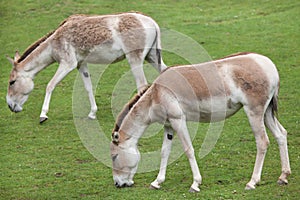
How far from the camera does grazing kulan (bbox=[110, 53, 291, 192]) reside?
8773mm

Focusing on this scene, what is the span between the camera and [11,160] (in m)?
10.8

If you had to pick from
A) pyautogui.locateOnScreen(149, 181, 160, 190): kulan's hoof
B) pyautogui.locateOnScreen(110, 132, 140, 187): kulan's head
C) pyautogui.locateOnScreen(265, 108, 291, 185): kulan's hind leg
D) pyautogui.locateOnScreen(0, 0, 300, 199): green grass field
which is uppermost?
pyautogui.locateOnScreen(265, 108, 291, 185): kulan's hind leg

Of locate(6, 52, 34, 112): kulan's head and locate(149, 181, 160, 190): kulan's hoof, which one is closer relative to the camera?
locate(149, 181, 160, 190): kulan's hoof

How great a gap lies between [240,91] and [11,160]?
13.9 feet

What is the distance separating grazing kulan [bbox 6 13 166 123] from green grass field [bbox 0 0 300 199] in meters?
0.74

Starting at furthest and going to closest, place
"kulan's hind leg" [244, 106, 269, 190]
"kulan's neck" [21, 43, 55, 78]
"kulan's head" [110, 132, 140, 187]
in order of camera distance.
Result: 1. "kulan's neck" [21, 43, 55, 78]
2. "kulan's head" [110, 132, 140, 187]
3. "kulan's hind leg" [244, 106, 269, 190]

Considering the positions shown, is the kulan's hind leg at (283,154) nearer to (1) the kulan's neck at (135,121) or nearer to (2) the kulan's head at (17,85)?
(1) the kulan's neck at (135,121)

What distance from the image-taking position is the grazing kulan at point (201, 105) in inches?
345

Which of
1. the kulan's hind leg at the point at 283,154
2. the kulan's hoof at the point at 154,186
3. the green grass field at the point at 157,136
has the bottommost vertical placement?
the green grass field at the point at 157,136

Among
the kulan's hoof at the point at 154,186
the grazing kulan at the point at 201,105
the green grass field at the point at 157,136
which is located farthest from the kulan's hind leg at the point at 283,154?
the kulan's hoof at the point at 154,186

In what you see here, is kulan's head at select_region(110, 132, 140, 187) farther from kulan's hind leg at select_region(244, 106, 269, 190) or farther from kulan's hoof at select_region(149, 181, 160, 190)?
kulan's hind leg at select_region(244, 106, 269, 190)

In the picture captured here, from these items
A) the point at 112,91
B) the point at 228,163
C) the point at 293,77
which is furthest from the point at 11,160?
the point at 293,77

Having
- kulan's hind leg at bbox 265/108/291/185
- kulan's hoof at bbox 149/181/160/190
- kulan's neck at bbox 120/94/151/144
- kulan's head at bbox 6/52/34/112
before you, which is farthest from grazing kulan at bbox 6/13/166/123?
kulan's hind leg at bbox 265/108/291/185

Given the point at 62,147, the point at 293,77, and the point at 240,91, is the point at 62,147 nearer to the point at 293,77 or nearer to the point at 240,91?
the point at 240,91
